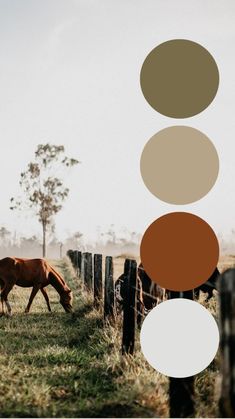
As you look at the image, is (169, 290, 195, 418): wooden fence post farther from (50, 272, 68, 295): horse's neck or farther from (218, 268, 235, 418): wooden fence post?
(50, 272, 68, 295): horse's neck

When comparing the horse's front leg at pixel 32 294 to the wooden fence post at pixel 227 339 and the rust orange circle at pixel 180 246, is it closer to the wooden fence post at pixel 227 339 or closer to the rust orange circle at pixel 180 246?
the rust orange circle at pixel 180 246

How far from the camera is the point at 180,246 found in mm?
4914

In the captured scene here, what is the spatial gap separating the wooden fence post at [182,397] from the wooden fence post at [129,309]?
171cm

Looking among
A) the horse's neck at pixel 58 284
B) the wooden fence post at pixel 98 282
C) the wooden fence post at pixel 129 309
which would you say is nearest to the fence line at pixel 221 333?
the wooden fence post at pixel 129 309

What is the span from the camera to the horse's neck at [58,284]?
11739 millimetres

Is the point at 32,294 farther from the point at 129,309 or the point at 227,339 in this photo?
the point at 227,339

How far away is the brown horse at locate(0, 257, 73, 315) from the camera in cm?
1140

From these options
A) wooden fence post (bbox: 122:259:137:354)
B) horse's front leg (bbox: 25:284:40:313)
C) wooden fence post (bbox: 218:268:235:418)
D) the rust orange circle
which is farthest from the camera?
horse's front leg (bbox: 25:284:40:313)

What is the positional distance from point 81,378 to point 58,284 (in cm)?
659

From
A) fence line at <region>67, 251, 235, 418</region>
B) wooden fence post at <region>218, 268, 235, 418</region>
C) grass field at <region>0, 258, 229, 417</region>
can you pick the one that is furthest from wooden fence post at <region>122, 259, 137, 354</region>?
wooden fence post at <region>218, 268, 235, 418</region>

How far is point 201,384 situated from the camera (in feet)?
16.4

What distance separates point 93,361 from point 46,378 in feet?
2.84

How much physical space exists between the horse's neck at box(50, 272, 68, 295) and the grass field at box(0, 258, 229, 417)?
3.24 m

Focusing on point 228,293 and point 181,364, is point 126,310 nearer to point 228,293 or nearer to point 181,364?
point 181,364
